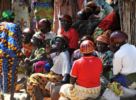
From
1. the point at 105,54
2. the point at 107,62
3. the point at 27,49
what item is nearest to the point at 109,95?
the point at 107,62

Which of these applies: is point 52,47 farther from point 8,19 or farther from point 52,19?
point 52,19

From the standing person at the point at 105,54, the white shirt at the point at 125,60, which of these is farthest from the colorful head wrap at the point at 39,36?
the white shirt at the point at 125,60

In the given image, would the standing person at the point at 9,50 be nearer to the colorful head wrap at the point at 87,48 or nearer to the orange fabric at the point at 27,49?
the orange fabric at the point at 27,49

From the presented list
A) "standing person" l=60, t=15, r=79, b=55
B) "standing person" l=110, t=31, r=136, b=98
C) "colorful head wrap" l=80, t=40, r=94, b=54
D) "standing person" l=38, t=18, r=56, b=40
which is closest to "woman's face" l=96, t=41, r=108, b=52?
"standing person" l=110, t=31, r=136, b=98

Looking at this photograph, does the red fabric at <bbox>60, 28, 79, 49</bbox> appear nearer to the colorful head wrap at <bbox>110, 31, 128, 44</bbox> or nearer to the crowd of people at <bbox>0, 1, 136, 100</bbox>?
the crowd of people at <bbox>0, 1, 136, 100</bbox>

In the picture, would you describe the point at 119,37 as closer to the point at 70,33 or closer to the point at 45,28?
the point at 70,33

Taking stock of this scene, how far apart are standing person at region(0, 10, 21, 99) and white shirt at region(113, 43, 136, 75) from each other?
2081 mm

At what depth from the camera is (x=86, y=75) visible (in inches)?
289

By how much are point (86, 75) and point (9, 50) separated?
200 centimetres

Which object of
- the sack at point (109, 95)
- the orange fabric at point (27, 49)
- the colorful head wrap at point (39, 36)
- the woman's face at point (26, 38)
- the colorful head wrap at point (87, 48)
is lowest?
the sack at point (109, 95)

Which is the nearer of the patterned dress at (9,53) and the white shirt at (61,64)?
the white shirt at (61,64)

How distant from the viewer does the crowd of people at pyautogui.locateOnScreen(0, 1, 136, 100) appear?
24.2ft

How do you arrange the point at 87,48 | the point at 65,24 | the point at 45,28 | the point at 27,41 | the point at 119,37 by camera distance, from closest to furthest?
the point at 87,48
the point at 119,37
the point at 65,24
the point at 45,28
the point at 27,41

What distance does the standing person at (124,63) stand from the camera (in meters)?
7.38
